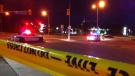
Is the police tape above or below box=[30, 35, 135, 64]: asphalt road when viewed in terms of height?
above

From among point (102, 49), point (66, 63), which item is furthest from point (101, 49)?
point (66, 63)

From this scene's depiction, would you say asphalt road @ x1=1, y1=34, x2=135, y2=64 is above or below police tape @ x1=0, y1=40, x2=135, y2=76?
below

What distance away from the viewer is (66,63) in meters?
6.21

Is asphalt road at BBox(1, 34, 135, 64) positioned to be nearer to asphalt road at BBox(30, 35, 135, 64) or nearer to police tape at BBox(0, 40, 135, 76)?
asphalt road at BBox(30, 35, 135, 64)

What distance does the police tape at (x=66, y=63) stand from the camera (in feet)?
15.4

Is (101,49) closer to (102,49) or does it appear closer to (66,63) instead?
(102,49)

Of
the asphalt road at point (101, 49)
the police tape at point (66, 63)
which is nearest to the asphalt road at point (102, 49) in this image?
the asphalt road at point (101, 49)

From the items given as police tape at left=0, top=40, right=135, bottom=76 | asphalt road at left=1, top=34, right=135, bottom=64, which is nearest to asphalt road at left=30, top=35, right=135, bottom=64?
asphalt road at left=1, top=34, right=135, bottom=64

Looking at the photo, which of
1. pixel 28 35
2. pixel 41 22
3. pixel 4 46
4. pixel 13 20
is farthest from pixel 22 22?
pixel 4 46

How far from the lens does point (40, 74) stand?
909 centimetres

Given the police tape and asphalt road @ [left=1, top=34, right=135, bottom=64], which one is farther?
asphalt road @ [left=1, top=34, right=135, bottom=64]

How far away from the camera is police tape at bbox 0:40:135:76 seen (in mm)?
4695

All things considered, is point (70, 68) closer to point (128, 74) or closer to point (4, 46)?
point (128, 74)

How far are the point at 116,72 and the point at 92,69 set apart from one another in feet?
2.35
